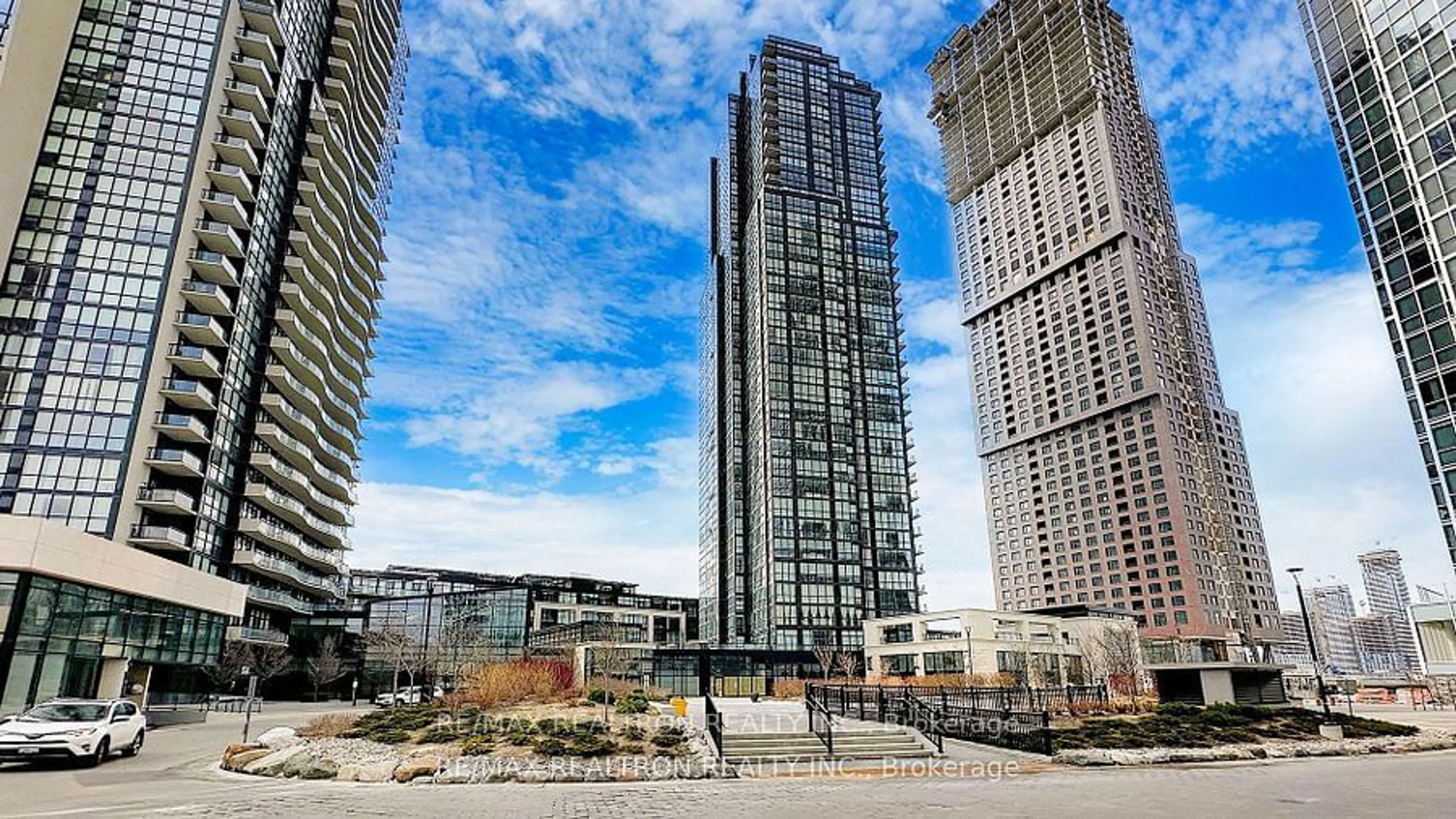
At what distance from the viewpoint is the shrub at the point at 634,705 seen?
81.5 ft

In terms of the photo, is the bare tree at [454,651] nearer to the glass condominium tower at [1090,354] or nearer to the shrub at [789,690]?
the shrub at [789,690]

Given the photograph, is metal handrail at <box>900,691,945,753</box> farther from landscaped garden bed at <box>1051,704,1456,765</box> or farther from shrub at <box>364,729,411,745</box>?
shrub at <box>364,729,411,745</box>

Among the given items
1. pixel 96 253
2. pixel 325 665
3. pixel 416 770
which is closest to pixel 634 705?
pixel 416 770

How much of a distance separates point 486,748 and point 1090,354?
12383 cm

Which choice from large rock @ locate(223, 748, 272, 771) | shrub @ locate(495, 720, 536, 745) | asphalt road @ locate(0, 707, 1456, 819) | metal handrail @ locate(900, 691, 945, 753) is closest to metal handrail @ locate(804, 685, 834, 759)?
metal handrail @ locate(900, 691, 945, 753)

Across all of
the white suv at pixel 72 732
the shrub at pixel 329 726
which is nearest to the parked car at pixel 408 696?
the shrub at pixel 329 726

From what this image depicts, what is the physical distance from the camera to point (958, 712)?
25.8 meters

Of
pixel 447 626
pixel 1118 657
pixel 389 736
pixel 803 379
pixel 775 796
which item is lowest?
pixel 775 796

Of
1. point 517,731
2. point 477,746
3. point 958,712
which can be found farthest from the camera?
point 958,712

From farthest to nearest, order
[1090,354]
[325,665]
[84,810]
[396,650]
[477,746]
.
A: [1090,354], [325,665], [396,650], [477,746], [84,810]

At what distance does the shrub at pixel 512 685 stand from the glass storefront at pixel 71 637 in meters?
15.8

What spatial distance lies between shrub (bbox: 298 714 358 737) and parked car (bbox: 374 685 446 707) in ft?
74.9

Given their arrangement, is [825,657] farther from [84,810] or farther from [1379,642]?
[1379,642]

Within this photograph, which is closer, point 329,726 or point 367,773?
point 367,773
